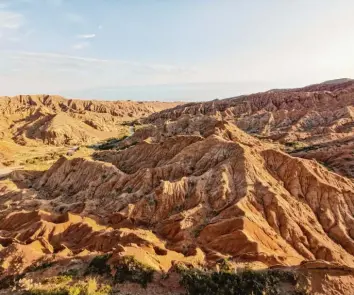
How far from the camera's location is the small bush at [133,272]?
52.4 feet

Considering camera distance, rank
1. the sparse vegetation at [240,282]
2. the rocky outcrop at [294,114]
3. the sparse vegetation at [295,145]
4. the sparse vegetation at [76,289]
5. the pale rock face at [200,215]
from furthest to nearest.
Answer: the rocky outcrop at [294,114] < the sparse vegetation at [295,145] < the pale rock face at [200,215] < the sparse vegetation at [76,289] < the sparse vegetation at [240,282]

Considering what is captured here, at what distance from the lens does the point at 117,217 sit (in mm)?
30188

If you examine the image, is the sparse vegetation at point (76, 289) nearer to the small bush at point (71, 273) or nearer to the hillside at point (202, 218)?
the small bush at point (71, 273)

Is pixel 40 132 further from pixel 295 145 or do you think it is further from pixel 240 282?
pixel 240 282

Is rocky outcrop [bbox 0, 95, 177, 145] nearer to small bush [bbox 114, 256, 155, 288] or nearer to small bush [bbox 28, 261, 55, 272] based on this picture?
small bush [bbox 28, 261, 55, 272]

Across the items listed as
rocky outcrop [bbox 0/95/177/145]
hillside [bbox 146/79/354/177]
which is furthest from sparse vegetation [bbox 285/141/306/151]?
rocky outcrop [bbox 0/95/177/145]

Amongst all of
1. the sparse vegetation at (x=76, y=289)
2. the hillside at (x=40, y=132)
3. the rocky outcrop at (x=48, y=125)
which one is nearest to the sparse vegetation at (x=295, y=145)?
the hillside at (x=40, y=132)

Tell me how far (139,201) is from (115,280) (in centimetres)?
1513

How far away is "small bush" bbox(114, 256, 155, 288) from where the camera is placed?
15961 mm

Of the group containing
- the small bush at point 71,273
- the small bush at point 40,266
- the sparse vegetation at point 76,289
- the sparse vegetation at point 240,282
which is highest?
the sparse vegetation at point 240,282

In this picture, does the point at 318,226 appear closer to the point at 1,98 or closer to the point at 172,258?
the point at 172,258

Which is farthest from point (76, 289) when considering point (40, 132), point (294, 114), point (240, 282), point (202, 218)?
point (40, 132)

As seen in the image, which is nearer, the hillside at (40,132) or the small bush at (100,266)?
the small bush at (100,266)

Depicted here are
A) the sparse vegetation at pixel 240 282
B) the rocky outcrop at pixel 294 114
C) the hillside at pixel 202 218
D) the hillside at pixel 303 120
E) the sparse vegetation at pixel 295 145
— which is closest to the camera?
the sparse vegetation at pixel 240 282
